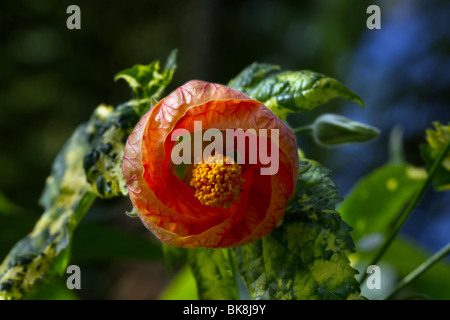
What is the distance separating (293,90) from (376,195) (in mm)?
360

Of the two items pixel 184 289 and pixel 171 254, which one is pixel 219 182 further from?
pixel 184 289

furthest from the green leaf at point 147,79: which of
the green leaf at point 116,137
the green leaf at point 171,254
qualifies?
the green leaf at point 171,254

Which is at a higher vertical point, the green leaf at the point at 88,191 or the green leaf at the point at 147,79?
the green leaf at the point at 147,79

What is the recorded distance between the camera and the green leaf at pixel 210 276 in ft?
1.30

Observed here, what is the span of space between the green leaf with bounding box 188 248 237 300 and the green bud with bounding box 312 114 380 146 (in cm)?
12

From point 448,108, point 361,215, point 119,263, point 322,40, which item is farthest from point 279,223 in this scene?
point 322,40

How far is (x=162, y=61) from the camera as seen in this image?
2.14m

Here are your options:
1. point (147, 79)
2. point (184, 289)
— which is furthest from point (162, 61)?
point (147, 79)

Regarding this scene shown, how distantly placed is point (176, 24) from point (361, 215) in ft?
5.20

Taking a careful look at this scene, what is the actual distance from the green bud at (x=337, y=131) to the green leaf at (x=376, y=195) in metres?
0.26

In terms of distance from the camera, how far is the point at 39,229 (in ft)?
1.57

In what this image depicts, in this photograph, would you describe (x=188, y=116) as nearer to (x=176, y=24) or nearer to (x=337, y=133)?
(x=337, y=133)

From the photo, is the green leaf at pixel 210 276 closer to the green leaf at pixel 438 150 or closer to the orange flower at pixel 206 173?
the orange flower at pixel 206 173

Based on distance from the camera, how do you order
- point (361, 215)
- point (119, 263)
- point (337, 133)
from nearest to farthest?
point (337, 133) → point (361, 215) → point (119, 263)
